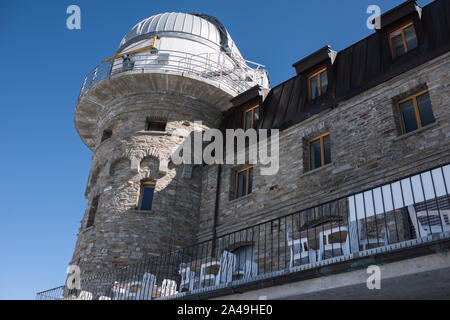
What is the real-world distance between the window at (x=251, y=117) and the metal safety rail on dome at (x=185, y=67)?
1671mm

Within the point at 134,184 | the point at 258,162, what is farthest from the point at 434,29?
the point at 134,184

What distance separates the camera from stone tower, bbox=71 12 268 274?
15836 millimetres

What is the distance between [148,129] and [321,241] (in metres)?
10.6

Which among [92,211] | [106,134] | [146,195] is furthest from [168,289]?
[106,134]

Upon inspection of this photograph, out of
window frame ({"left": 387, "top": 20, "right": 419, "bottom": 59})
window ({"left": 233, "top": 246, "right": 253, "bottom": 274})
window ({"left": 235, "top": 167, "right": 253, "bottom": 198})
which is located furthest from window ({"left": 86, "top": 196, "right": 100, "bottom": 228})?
window frame ({"left": 387, "top": 20, "right": 419, "bottom": 59})

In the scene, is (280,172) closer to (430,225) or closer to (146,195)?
(146,195)

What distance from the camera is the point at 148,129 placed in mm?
18281

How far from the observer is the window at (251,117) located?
17.0m

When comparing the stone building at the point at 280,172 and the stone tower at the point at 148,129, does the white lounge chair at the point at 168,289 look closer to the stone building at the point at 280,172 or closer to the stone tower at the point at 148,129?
the stone building at the point at 280,172

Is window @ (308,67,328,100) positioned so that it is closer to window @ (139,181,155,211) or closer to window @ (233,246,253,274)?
window @ (233,246,253,274)

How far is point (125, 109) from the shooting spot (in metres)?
18.5

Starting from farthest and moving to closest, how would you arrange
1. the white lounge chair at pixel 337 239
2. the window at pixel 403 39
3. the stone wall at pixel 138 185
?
the stone wall at pixel 138 185 < the window at pixel 403 39 < the white lounge chair at pixel 337 239

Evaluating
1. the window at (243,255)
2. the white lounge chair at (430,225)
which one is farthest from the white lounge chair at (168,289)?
the white lounge chair at (430,225)
